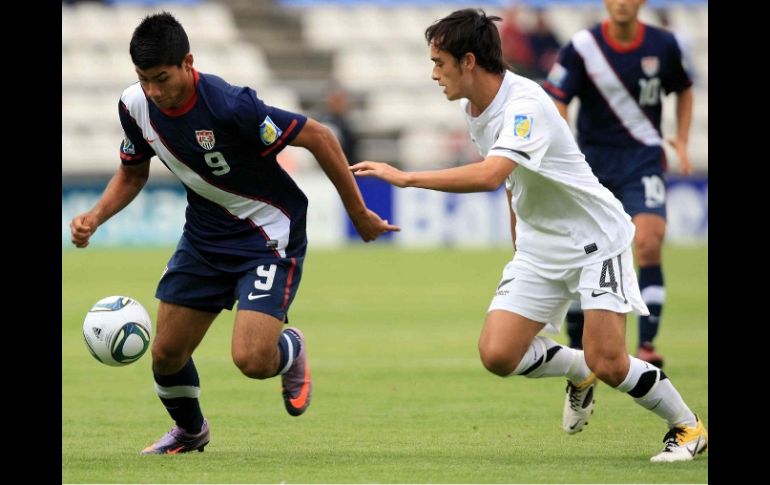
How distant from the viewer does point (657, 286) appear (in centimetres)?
926

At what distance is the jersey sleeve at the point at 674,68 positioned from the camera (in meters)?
9.30

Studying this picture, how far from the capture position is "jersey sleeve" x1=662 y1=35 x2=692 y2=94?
9297 millimetres

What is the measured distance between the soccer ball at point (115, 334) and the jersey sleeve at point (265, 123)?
1.08m

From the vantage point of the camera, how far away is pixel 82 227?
251 inches

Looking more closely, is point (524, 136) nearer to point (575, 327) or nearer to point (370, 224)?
point (370, 224)

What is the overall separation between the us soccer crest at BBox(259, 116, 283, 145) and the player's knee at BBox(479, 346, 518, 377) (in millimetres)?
1425

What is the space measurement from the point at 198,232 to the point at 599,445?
2.30 m

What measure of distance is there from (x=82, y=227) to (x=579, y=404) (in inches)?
105

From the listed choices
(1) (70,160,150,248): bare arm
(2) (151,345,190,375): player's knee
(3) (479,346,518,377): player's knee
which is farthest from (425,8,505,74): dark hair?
(2) (151,345,190,375): player's knee

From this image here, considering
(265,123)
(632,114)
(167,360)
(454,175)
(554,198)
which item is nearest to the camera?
(454,175)

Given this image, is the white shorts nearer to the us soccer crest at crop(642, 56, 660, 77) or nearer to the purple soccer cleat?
the purple soccer cleat

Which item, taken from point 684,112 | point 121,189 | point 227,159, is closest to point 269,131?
point 227,159
